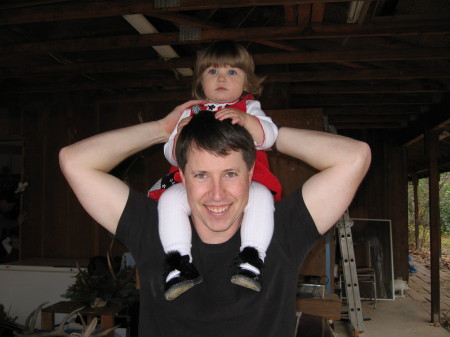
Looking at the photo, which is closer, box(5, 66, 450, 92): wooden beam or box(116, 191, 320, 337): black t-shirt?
box(116, 191, 320, 337): black t-shirt

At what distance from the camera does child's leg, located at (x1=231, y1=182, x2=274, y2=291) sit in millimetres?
1499

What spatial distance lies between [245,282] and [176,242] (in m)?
0.29

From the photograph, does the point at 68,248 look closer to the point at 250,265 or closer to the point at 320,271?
the point at 320,271

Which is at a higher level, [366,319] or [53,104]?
[53,104]

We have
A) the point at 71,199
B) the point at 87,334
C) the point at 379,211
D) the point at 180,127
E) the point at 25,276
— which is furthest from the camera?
the point at 379,211

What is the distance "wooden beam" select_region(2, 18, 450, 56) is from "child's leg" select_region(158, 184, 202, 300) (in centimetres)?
233

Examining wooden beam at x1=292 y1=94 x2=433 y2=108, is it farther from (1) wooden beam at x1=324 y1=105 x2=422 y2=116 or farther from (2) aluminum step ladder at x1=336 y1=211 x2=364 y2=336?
(2) aluminum step ladder at x1=336 y1=211 x2=364 y2=336

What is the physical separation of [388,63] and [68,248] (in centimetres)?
471

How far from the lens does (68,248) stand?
19.9ft

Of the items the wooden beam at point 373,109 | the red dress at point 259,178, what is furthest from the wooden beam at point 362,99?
the red dress at point 259,178

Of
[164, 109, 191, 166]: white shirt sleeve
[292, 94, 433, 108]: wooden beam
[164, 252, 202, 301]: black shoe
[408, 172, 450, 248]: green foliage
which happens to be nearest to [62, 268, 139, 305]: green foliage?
[164, 109, 191, 166]: white shirt sleeve

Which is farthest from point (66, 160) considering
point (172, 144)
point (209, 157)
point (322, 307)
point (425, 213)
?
point (425, 213)

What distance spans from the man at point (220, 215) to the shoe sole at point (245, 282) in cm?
6

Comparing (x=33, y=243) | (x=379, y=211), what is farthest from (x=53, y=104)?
(x=379, y=211)
